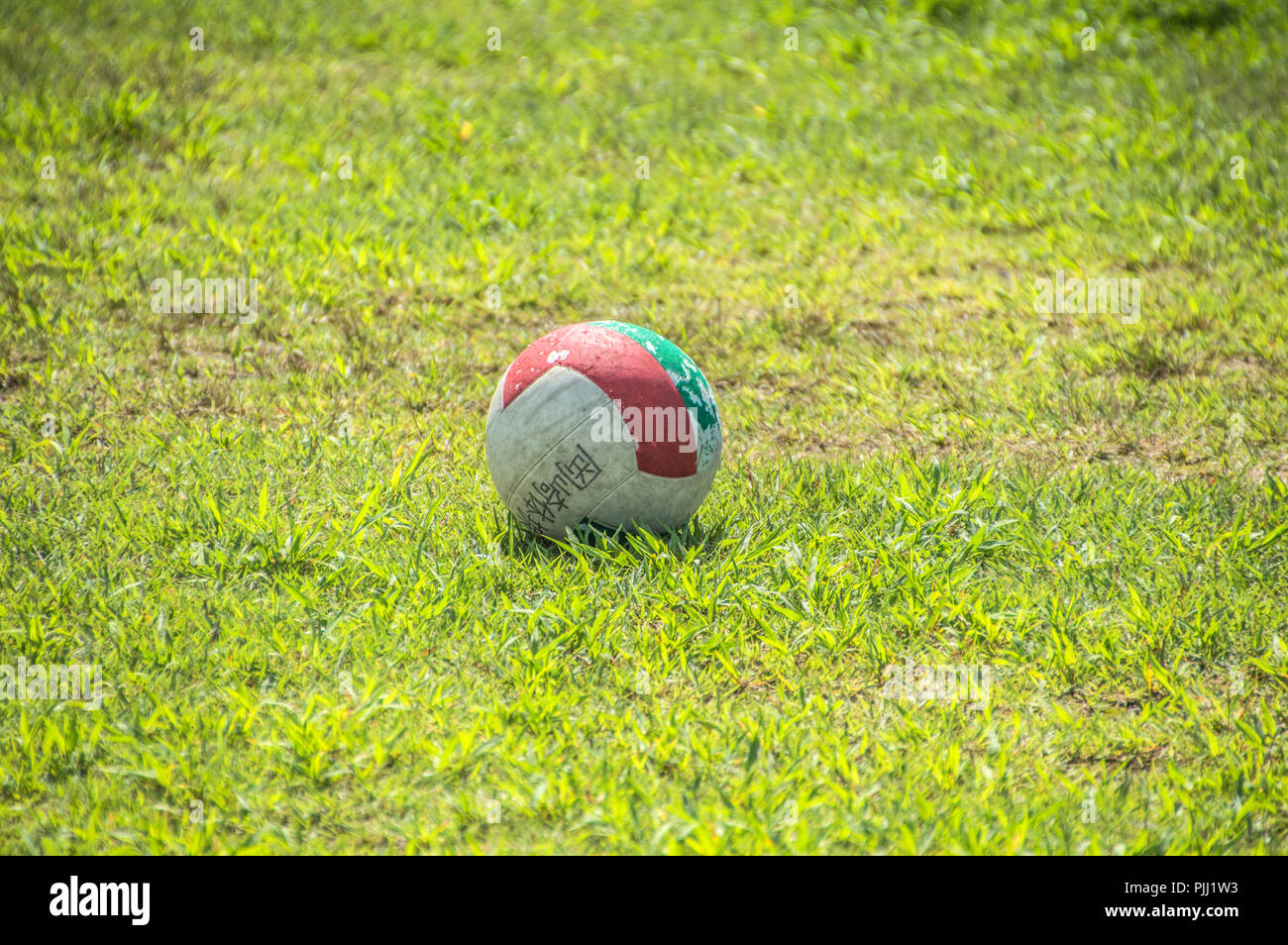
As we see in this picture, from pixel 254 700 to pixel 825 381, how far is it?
3888 mm

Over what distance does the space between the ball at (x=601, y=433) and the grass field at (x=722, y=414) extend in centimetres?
20

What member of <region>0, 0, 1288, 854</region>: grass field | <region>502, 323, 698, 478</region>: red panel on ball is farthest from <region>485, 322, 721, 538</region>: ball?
<region>0, 0, 1288, 854</region>: grass field

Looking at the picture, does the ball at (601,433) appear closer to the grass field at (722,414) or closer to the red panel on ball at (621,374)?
the red panel on ball at (621,374)

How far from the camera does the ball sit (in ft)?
14.6

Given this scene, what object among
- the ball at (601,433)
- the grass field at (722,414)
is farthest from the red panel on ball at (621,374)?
the grass field at (722,414)

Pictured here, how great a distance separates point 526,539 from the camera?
15.8ft

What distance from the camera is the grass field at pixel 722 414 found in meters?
3.55

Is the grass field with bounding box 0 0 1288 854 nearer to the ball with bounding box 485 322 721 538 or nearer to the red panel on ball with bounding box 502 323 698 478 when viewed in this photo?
the ball with bounding box 485 322 721 538

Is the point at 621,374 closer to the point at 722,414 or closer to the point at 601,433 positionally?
the point at 601,433

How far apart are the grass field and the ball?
0.66 ft

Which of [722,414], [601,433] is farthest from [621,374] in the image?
[722,414]

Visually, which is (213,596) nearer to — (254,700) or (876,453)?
(254,700)

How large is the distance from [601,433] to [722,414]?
1.92m
